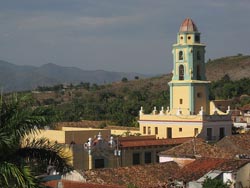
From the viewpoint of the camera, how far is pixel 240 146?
3170 centimetres

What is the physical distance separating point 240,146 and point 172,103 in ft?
34.3

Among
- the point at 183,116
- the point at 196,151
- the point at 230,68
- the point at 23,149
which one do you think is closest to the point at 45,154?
the point at 23,149

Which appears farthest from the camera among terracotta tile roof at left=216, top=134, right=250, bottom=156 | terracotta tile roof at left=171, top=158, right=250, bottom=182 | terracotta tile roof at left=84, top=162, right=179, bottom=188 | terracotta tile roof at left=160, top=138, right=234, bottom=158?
terracotta tile roof at left=216, top=134, right=250, bottom=156

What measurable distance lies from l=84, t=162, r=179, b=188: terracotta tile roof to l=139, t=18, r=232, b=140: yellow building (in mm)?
13487

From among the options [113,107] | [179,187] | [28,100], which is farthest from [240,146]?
[113,107]

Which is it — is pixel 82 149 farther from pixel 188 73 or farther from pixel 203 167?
pixel 188 73

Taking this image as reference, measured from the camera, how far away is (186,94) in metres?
40.8

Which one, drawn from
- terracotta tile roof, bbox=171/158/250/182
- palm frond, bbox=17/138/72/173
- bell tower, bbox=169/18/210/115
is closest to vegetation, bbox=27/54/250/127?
bell tower, bbox=169/18/210/115

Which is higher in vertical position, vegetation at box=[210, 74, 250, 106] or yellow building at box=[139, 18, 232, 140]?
vegetation at box=[210, 74, 250, 106]

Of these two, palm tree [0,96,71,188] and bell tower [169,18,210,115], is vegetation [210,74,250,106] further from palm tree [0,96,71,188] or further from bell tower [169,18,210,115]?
palm tree [0,96,71,188]

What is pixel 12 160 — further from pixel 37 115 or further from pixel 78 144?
pixel 78 144

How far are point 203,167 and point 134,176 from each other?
8.96 feet

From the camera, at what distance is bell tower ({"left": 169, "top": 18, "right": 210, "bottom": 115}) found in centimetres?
4059

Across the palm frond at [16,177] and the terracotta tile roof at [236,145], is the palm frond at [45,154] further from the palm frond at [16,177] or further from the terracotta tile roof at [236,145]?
A: the terracotta tile roof at [236,145]
